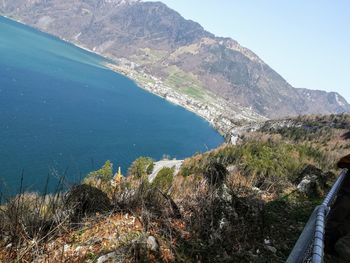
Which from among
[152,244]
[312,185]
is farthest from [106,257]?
[312,185]

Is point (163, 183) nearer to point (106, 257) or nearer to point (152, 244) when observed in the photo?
point (152, 244)

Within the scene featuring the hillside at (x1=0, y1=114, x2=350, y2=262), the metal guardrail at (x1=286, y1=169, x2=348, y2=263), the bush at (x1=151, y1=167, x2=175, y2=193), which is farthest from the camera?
the bush at (x1=151, y1=167, x2=175, y2=193)

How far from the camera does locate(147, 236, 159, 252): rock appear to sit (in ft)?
17.0

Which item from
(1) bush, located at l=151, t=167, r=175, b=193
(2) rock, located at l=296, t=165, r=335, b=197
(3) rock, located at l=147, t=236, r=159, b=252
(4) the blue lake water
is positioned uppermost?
(2) rock, located at l=296, t=165, r=335, b=197

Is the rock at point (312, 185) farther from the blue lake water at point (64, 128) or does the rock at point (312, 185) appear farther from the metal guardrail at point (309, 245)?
the blue lake water at point (64, 128)

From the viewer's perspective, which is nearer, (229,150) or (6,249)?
(6,249)

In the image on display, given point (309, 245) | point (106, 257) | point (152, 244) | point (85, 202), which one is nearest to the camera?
point (309, 245)

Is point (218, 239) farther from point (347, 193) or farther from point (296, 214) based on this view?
point (296, 214)

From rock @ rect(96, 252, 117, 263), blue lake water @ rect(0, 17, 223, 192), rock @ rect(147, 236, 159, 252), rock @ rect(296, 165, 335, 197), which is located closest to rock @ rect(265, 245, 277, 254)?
rock @ rect(147, 236, 159, 252)

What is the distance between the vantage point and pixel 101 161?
293 ft

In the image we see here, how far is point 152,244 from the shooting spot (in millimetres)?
5262

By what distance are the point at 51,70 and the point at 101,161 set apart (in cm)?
12953

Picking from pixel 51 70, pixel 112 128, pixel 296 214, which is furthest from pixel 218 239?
pixel 51 70

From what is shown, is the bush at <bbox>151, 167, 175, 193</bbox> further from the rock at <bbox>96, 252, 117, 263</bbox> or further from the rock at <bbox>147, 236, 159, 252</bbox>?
the rock at <bbox>96, 252, 117, 263</bbox>
